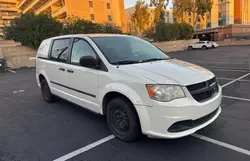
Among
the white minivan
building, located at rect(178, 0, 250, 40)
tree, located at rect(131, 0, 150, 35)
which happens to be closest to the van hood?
the white minivan

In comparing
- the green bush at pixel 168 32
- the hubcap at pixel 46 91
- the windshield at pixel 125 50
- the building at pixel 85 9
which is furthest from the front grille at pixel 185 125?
the building at pixel 85 9

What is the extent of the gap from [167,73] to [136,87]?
53 centimetres

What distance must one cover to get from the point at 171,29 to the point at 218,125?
29.8 m

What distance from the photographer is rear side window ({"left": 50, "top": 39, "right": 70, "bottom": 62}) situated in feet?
14.2

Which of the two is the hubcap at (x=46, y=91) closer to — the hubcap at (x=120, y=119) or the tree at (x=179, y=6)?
the hubcap at (x=120, y=119)

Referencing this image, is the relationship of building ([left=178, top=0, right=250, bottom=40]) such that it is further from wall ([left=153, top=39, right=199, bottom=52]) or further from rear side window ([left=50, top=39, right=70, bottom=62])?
rear side window ([left=50, top=39, right=70, bottom=62])

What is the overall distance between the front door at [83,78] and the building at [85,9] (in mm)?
35907

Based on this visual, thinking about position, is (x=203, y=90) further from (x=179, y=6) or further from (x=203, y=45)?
(x=179, y=6)

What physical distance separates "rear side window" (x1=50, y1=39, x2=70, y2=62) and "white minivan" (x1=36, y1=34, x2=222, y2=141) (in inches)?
1.0

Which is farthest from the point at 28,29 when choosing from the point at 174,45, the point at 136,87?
the point at 174,45

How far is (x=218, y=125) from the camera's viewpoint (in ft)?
11.8

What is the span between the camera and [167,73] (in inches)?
113

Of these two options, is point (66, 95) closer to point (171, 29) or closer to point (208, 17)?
point (171, 29)

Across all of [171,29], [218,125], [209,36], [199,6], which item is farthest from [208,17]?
[218,125]
